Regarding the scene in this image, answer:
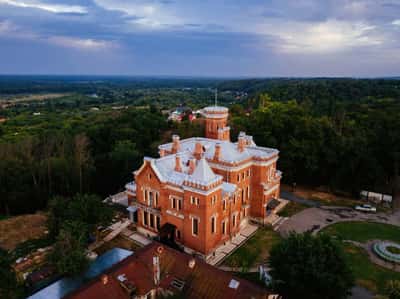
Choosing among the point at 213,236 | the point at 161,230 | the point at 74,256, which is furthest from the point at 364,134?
the point at 74,256

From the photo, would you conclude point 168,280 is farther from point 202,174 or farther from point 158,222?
point 158,222

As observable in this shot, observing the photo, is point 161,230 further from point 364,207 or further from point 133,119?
point 133,119

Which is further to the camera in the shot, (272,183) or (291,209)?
(291,209)

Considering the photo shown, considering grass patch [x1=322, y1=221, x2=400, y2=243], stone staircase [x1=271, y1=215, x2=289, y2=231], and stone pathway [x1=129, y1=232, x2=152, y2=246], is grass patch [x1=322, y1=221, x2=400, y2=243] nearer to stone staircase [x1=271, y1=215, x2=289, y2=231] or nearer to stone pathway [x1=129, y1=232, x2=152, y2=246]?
stone staircase [x1=271, y1=215, x2=289, y2=231]

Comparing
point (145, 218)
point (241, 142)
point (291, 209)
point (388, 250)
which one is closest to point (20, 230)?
point (145, 218)

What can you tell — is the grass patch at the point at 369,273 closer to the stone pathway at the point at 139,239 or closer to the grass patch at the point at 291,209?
the grass patch at the point at 291,209

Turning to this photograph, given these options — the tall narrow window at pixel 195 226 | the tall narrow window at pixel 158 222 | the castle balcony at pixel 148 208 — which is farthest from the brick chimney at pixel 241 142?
the tall narrow window at pixel 158 222
